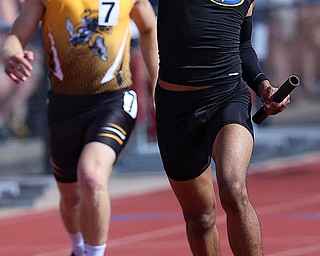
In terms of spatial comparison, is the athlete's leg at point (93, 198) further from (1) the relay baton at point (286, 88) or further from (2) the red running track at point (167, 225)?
(2) the red running track at point (167, 225)

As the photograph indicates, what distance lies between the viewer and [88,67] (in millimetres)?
7539

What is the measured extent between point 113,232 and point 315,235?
2.04m

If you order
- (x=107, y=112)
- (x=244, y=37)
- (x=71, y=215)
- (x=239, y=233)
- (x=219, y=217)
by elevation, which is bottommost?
(x=219, y=217)

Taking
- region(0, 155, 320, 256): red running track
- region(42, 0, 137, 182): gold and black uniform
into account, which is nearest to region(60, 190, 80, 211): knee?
region(42, 0, 137, 182): gold and black uniform

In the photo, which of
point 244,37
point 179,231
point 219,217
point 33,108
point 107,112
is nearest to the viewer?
point 244,37

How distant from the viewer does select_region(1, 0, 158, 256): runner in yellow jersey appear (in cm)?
743

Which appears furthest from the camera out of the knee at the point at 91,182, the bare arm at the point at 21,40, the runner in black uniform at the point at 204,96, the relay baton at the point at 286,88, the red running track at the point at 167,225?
the red running track at the point at 167,225

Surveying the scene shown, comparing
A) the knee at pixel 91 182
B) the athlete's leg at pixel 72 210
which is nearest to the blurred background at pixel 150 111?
the athlete's leg at pixel 72 210

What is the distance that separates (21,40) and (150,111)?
799 centimetres

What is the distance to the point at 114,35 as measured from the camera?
24.8 feet

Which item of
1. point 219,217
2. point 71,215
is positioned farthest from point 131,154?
point 71,215

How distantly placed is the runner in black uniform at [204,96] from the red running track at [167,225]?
7.99 feet

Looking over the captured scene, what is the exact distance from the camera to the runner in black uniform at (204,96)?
235 inches

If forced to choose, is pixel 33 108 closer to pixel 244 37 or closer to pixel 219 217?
pixel 219 217
